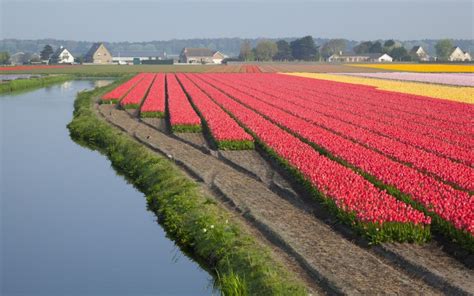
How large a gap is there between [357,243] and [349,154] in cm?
704

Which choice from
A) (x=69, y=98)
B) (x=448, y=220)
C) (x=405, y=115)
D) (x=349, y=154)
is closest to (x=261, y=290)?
(x=448, y=220)

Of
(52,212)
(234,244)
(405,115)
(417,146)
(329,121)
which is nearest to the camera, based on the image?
(234,244)

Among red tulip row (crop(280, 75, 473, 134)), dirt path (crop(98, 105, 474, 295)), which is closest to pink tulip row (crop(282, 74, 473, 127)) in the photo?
red tulip row (crop(280, 75, 473, 134))

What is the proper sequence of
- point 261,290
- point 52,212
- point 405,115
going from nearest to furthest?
point 261,290, point 52,212, point 405,115

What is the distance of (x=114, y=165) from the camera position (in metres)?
23.7

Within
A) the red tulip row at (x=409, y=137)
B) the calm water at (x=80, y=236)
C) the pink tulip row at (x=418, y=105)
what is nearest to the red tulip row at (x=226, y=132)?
the calm water at (x=80, y=236)

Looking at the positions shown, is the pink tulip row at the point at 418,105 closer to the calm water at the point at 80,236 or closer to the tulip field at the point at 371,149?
the tulip field at the point at 371,149

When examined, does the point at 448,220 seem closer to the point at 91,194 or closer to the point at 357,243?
the point at 357,243

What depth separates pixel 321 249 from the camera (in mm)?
12102

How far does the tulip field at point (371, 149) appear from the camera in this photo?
42.0 feet

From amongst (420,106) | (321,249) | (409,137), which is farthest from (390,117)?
(321,249)

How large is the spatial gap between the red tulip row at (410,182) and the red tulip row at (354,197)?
18.5 inches

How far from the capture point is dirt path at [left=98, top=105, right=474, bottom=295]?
10305 millimetres

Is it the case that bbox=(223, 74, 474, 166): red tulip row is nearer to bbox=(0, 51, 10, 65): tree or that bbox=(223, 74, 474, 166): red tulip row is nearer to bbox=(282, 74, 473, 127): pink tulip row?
bbox=(282, 74, 473, 127): pink tulip row
